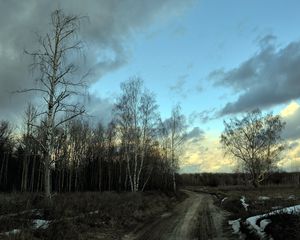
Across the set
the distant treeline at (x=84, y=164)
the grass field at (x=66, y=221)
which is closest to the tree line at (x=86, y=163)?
the distant treeline at (x=84, y=164)

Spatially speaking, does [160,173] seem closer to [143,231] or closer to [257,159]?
[257,159]

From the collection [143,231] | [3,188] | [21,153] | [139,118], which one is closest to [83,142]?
[21,153]

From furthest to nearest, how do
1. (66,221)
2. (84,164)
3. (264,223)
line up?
(84,164) < (66,221) < (264,223)

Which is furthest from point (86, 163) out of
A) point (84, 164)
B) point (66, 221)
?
point (66, 221)

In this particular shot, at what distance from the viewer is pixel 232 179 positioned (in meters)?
130

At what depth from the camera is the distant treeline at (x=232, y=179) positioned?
101444mm

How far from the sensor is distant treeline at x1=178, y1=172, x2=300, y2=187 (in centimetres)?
10144

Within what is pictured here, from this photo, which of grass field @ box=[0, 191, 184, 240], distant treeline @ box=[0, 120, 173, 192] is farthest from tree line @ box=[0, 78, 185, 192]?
grass field @ box=[0, 191, 184, 240]

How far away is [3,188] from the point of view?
228 feet

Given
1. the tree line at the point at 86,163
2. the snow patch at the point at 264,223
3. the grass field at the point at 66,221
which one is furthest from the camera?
the tree line at the point at 86,163

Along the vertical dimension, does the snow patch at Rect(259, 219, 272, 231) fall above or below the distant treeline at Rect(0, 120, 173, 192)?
below

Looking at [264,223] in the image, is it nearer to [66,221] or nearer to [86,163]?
[66,221]

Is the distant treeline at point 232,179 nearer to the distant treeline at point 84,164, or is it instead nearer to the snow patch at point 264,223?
the distant treeline at point 84,164

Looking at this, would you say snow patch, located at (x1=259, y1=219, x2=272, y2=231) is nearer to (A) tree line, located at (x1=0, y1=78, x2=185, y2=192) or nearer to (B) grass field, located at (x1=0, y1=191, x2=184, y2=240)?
(B) grass field, located at (x1=0, y1=191, x2=184, y2=240)
